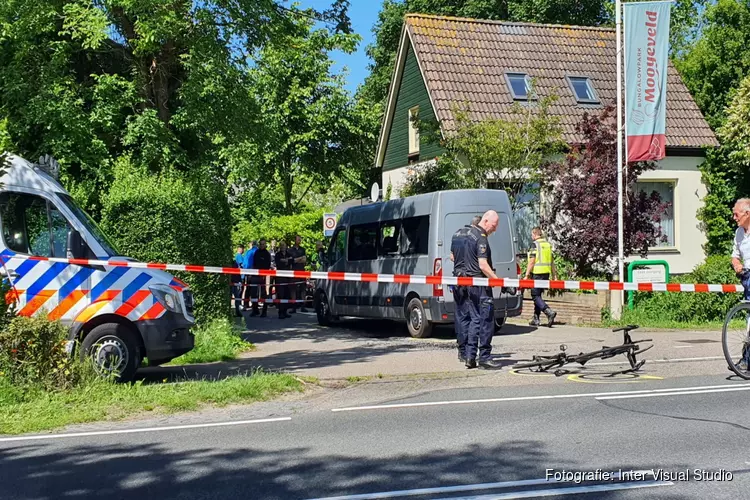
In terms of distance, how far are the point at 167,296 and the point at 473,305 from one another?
3.65 meters

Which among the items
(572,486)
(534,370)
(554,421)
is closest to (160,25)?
(534,370)

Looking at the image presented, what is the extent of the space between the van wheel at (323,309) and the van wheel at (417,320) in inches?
128

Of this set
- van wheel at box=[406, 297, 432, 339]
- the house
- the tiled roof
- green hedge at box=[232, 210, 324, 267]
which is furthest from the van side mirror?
green hedge at box=[232, 210, 324, 267]

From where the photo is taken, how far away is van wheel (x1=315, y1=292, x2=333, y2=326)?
19.6m

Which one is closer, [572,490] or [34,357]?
[572,490]

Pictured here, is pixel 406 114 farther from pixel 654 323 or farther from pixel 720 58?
pixel 654 323

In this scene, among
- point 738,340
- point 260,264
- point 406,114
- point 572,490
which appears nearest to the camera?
point 572,490

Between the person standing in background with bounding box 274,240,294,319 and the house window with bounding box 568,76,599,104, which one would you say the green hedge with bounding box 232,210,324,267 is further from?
the house window with bounding box 568,76,599,104

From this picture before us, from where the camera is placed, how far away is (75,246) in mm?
10461

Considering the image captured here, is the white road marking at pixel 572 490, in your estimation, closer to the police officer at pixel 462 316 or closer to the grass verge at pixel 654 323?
the police officer at pixel 462 316

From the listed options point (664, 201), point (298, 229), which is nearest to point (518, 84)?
point (664, 201)

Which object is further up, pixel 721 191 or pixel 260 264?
pixel 721 191

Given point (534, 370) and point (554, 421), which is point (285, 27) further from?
point (554, 421)

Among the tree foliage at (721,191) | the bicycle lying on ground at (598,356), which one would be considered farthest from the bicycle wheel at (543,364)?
the tree foliage at (721,191)
